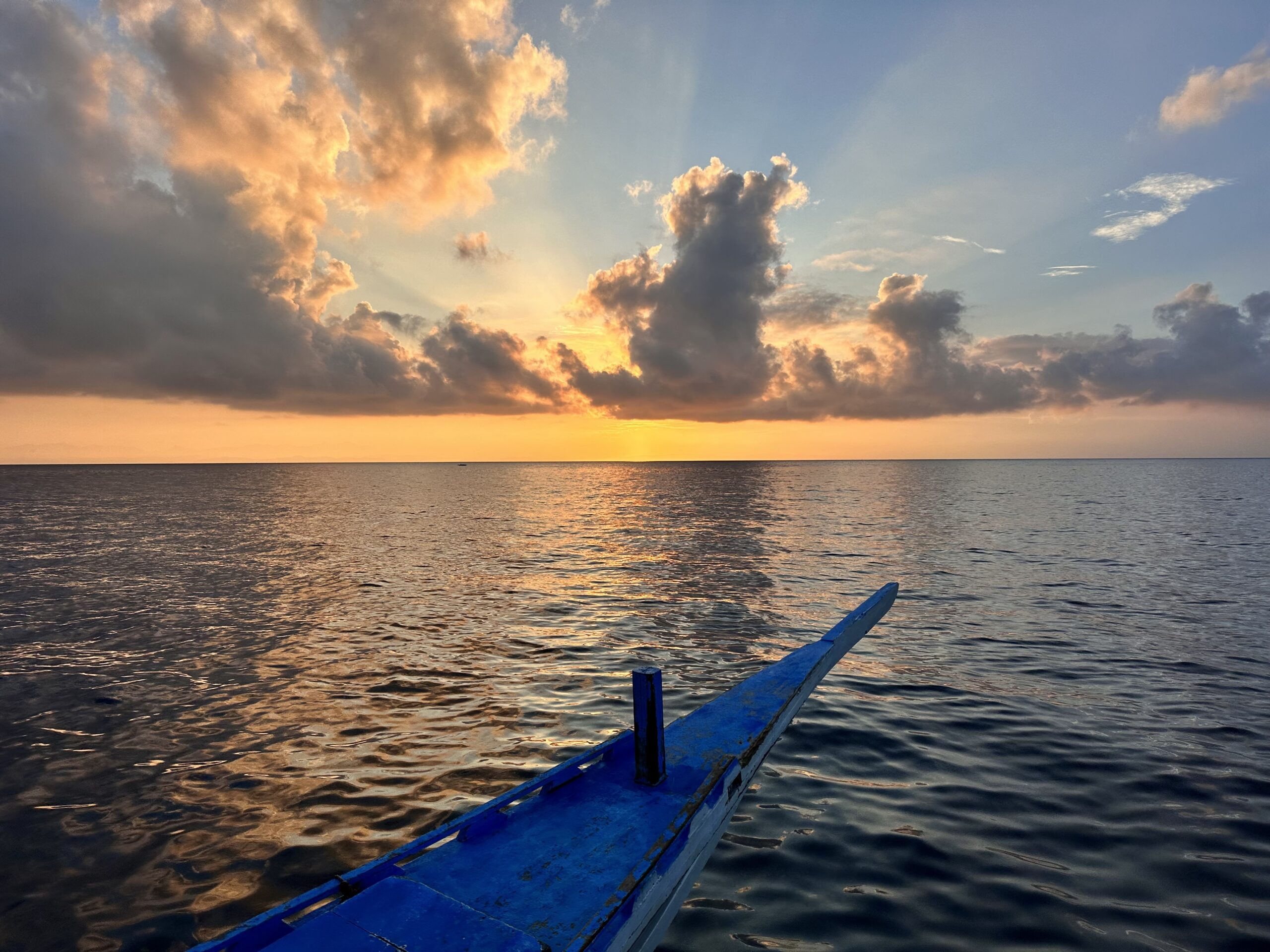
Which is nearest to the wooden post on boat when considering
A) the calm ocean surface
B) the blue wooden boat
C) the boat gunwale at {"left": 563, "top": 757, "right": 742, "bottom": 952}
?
the blue wooden boat

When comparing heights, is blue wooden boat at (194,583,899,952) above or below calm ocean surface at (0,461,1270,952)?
above

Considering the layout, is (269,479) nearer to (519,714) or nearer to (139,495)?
(139,495)

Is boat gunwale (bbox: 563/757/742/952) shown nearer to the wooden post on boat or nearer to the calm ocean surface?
the wooden post on boat

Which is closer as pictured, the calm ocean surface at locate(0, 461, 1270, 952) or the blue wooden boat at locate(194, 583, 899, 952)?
the blue wooden boat at locate(194, 583, 899, 952)

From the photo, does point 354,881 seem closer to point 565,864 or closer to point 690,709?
point 565,864

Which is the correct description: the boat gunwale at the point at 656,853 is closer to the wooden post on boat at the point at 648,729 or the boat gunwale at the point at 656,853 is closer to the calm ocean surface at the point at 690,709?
the wooden post on boat at the point at 648,729

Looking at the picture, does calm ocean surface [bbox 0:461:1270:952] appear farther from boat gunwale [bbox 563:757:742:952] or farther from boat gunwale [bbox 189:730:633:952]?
boat gunwale [bbox 189:730:633:952]

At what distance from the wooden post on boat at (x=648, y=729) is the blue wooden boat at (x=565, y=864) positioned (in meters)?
0.01

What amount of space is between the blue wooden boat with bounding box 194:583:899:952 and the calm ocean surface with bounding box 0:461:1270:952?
3.79ft

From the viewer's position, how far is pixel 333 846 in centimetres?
714

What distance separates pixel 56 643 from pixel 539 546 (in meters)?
21.6

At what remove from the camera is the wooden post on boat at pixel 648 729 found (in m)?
6.29

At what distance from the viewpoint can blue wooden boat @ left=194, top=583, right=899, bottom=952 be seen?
13.4 ft

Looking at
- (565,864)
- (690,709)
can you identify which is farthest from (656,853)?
(690,709)
